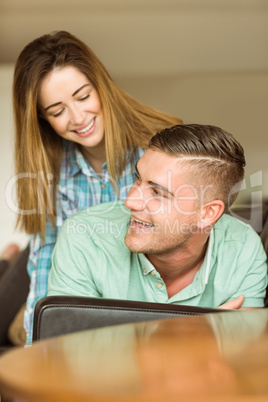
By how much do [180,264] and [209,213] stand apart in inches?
5.1

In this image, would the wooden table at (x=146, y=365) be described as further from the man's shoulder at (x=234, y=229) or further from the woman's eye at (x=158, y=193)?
the man's shoulder at (x=234, y=229)

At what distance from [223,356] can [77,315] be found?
0.47 metres

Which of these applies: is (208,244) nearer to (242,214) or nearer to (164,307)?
(242,214)

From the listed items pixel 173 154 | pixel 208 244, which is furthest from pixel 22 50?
pixel 208 244

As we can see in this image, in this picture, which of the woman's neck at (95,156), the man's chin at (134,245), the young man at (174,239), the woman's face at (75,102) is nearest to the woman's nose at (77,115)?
the woman's face at (75,102)

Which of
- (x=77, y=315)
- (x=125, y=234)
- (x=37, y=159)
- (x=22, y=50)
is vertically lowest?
(x=77, y=315)

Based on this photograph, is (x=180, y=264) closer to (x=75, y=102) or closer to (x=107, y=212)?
(x=107, y=212)

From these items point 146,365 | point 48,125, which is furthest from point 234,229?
point 146,365

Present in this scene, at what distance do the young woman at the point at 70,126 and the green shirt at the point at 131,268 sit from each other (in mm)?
178

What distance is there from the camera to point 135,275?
4.41 feet

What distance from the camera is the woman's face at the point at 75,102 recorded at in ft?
4.78

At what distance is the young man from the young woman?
168 millimetres

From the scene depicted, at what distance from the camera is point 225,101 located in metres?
1.45

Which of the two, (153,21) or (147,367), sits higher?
(153,21)
